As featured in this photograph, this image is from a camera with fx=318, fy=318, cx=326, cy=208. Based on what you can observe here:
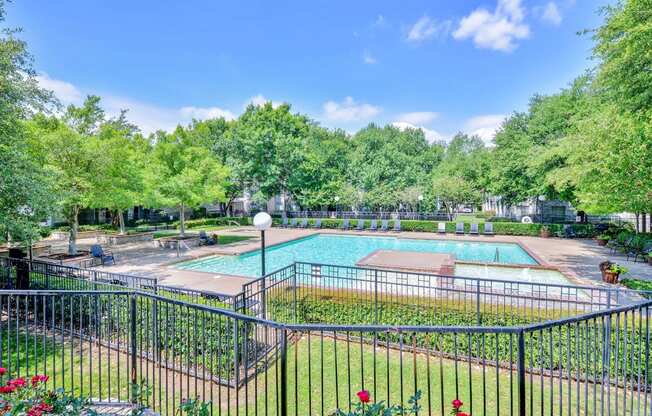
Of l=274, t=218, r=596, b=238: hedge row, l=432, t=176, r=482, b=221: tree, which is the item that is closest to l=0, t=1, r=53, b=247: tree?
l=274, t=218, r=596, b=238: hedge row

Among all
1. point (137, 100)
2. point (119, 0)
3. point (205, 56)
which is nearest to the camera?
point (119, 0)

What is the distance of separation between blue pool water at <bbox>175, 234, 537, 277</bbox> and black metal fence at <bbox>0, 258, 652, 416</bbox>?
24.0 ft

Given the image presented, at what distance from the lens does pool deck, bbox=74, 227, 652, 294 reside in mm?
11156

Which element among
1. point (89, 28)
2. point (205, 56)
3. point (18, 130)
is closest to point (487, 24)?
point (205, 56)

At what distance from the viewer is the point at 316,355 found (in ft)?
19.8

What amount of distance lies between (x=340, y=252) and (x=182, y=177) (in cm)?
1019

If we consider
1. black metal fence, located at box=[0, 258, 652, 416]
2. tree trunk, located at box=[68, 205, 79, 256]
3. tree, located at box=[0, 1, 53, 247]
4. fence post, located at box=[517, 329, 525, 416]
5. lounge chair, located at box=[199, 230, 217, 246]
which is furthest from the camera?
lounge chair, located at box=[199, 230, 217, 246]

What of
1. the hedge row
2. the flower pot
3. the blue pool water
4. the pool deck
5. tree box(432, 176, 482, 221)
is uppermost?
tree box(432, 176, 482, 221)

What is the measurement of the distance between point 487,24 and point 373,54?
7.34 metres

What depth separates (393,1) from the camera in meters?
12.9

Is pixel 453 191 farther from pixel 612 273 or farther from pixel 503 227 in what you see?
pixel 612 273

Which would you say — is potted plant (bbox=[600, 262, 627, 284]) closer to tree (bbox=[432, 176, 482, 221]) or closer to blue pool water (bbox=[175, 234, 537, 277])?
blue pool water (bbox=[175, 234, 537, 277])

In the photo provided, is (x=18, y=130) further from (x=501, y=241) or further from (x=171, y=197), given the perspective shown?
(x=501, y=241)

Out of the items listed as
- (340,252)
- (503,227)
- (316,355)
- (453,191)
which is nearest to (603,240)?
(503,227)
